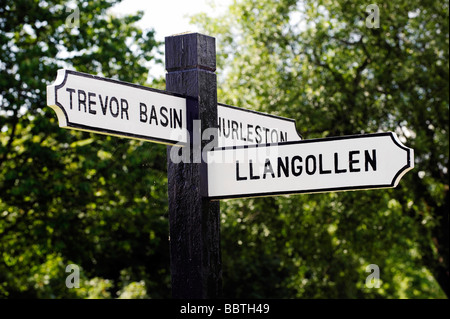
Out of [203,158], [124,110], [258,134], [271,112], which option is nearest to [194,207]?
[203,158]

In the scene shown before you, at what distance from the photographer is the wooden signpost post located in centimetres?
289

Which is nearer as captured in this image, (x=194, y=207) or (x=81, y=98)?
(x=81, y=98)

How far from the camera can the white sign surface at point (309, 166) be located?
2.88 m

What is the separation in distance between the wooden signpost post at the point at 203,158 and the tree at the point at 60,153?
8.59 metres

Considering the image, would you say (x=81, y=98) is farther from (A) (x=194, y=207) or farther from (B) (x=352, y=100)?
(B) (x=352, y=100)

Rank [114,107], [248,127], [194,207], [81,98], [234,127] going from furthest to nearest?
[248,127] < [234,127] < [194,207] < [114,107] < [81,98]

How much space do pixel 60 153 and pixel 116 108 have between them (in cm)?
992

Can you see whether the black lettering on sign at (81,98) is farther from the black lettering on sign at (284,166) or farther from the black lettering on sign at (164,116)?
the black lettering on sign at (284,166)

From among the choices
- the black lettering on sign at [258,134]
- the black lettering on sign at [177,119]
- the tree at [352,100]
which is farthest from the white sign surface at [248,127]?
the tree at [352,100]

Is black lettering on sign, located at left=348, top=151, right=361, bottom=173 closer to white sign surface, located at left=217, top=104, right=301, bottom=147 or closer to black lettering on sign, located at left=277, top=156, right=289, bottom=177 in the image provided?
black lettering on sign, located at left=277, top=156, right=289, bottom=177

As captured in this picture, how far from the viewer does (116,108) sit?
9.70ft

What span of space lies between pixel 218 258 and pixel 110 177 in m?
9.89

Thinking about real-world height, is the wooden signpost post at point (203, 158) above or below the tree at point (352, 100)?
below

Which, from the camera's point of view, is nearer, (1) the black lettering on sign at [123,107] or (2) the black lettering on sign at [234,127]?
(1) the black lettering on sign at [123,107]
